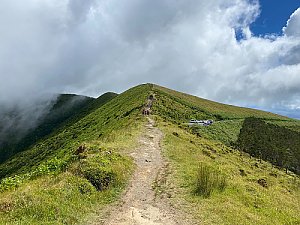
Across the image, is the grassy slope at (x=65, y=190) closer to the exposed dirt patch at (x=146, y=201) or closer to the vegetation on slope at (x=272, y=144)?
the exposed dirt patch at (x=146, y=201)

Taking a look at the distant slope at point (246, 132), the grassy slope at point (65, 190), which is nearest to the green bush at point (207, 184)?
the grassy slope at point (65, 190)

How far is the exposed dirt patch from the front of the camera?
55.3 feet

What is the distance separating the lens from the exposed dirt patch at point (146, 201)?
16.9 meters

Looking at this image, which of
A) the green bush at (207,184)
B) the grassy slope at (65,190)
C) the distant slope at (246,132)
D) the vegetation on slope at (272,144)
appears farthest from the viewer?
the distant slope at (246,132)

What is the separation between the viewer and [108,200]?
19266 mm

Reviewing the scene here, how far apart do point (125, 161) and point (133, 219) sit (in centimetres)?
943

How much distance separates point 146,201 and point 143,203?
353 millimetres

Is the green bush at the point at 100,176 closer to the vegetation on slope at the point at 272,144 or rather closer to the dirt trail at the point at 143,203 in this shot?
the dirt trail at the point at 143,203

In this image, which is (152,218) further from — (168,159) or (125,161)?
(168,159)

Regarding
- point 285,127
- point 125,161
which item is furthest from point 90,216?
point 285,127

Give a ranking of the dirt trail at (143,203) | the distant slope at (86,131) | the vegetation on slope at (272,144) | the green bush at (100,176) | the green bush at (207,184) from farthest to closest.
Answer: the distant slope at (86,131)
the vegetation on slope at (272,144)
the green bush at (207,184)
the green bush at (100,176)
the dirt trail at (143,203)

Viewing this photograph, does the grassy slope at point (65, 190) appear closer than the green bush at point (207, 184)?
Yes

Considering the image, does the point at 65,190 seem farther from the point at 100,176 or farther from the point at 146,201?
the point at 146,201

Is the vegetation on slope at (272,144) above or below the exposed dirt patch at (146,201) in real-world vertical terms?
above
